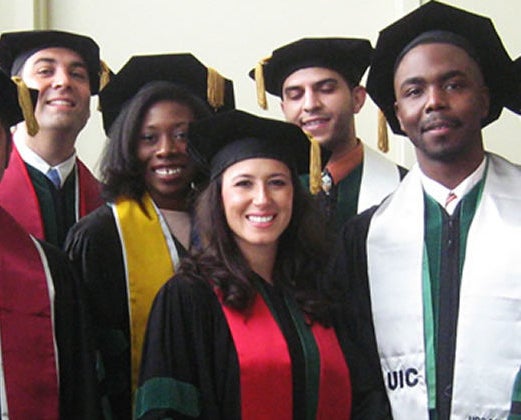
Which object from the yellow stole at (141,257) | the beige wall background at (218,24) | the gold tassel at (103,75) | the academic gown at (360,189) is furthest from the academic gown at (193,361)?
the beige wall background at (218,24)

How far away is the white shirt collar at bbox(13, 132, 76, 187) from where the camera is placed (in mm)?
3195

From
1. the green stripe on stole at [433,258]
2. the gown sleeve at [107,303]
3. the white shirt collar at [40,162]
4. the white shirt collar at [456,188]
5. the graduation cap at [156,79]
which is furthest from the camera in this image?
the white shirt collar at [40,162]

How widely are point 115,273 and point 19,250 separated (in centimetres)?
39

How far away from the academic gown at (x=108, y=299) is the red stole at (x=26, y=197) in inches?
11.9

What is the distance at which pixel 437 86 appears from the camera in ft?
8.39

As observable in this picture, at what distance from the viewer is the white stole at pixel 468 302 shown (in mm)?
2438

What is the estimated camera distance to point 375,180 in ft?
11.3

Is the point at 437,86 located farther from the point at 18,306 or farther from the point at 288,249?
the point at 18,306

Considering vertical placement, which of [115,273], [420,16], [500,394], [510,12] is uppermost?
[510,12]

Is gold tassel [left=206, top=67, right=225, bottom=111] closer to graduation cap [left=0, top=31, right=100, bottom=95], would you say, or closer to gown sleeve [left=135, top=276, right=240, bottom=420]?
graduation cap [left=0, top=31, right=100, bottom=95]

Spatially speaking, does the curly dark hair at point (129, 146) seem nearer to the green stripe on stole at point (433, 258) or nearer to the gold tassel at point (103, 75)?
the gold tassel at point (103, 75)

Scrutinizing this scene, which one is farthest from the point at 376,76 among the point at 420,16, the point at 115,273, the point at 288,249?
the point at 115,273

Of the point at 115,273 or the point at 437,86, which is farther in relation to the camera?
the point at 115,273

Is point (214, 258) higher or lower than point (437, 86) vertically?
lower
